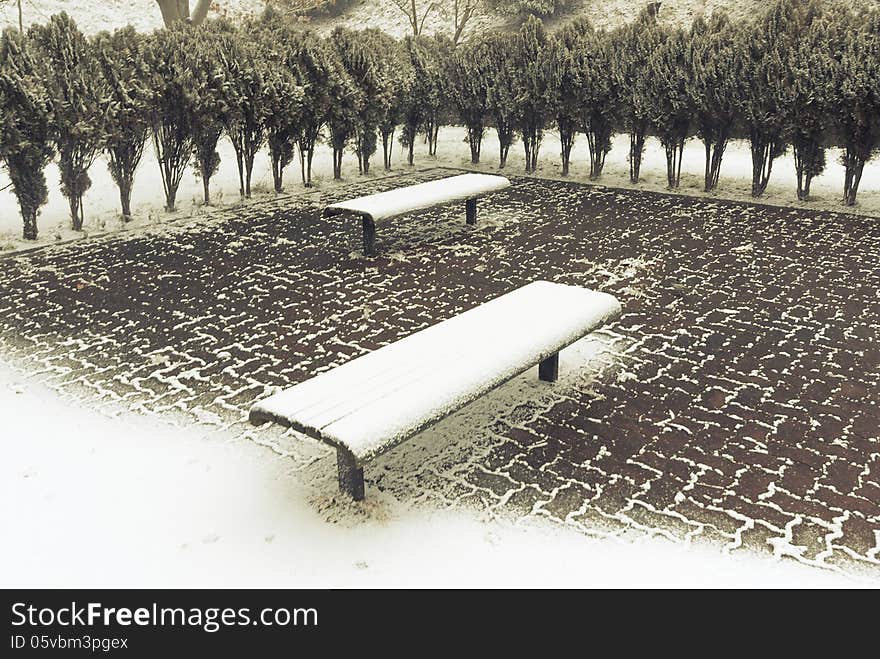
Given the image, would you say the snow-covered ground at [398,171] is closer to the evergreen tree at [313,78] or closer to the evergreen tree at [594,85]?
the evergreen tree at [594,85]

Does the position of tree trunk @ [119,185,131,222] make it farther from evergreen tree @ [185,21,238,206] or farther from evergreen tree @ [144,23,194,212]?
evergreen tree @ [185,21,238,206]

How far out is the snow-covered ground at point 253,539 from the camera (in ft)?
11.8

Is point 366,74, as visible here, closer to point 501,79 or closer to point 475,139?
point 501,79

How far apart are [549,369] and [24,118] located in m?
6.84

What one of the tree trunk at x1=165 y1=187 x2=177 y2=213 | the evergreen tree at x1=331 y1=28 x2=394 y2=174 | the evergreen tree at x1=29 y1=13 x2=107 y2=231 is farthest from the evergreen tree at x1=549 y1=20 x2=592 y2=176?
the evergreen tree at x1=29 y1=13 x2=107 y2=231

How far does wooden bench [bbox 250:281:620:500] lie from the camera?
3.87 metres

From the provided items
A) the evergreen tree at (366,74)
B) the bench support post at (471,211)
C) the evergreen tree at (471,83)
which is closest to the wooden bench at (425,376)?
the bench support post at (471,211)

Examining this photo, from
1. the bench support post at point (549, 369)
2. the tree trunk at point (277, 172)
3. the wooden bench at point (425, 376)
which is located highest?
the tree trunk at point (277, 172)

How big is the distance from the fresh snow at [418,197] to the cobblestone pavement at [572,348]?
1.75 feet

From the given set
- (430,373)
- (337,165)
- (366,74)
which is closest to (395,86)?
(366,74)

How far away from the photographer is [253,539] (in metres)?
3.89

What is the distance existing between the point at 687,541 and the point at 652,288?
413 cm

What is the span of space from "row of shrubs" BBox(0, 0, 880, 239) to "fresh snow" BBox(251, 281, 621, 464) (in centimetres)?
639

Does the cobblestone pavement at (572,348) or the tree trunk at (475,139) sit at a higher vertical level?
the tree trunk at (475,139)
